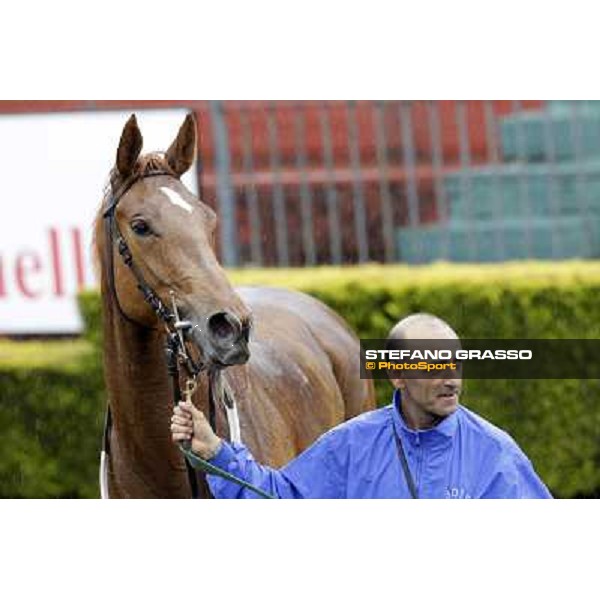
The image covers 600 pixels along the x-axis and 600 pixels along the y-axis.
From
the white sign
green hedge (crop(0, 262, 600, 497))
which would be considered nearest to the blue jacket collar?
green hedge (crop(0, 262, 600, 497))

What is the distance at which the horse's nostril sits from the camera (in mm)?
4395

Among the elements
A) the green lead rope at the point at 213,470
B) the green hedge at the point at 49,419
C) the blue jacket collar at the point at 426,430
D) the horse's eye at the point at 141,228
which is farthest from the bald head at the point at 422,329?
the green hedge at the point at 49,419

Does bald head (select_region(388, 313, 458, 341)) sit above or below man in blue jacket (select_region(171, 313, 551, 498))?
above

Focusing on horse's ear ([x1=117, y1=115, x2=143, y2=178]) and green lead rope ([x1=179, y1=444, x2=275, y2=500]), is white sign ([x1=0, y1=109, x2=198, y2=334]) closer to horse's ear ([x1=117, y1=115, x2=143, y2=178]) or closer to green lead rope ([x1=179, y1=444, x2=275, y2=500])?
horse's ear ([x1=117, y1=115, x2=143, y2=178])

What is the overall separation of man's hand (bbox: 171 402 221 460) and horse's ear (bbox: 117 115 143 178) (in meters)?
0.90

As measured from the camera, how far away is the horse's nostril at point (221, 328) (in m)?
4.39

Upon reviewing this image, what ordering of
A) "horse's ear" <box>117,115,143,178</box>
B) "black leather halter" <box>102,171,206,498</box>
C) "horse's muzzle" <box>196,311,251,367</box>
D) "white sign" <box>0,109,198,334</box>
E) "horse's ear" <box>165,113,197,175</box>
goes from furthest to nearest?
1. "white sign" <box>0,109,198,334</box>
2. "horse's ear" <box>165,113,197,175</box>
3. "horse's ear" <box>117,115,143,178</box>
4. "black leather halter" <box>102,171,206,498</box>
5. "horse's muzzle" <box>196,311,251,367</box>

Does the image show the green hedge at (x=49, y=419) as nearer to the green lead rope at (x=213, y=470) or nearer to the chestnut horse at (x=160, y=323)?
the chestnut horse at (x=160, y=323)

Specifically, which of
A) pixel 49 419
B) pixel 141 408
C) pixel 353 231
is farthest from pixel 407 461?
pixel 49 419

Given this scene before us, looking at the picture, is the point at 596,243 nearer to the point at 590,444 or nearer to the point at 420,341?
the point at 590,444

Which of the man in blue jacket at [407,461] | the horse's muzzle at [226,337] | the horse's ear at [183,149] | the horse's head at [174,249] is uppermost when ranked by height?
the horse's ear at [183,149]

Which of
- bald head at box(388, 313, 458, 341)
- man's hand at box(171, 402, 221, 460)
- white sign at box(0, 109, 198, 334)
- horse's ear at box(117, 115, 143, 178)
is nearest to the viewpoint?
man's hand at box(171, 402, 221, 460)

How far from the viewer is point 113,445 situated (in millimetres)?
4906

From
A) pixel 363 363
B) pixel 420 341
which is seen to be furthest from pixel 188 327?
pixel 363 363
